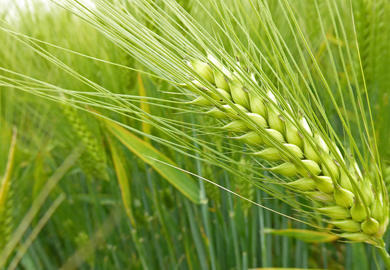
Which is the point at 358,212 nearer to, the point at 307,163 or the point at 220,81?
the point at 307,163

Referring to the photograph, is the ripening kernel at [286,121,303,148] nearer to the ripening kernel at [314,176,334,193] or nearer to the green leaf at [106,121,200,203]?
the ripening kernel at [314,176,334,193]

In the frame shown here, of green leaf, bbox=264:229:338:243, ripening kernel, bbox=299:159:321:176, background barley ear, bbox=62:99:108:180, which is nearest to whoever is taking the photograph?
ripening kernel, bbox=299:159:321:176

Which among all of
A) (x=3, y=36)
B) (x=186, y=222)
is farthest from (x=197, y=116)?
(x=3, y=36)

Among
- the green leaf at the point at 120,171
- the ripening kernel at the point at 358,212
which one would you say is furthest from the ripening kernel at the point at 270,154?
the green leaf at the point at 120,171

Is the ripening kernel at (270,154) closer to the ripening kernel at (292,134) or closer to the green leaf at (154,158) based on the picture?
the ripening kernel at (292,134)

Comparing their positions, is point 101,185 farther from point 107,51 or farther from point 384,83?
point 384,83

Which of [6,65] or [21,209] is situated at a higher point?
[6,65]

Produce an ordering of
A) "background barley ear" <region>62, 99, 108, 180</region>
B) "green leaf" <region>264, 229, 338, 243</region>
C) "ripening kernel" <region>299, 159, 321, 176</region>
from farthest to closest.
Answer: "background barley ear" <region>62, 99, 108, 180</region> < "green leaf" <region>264, 229, 338, 243</region> < "ripening kernel" <region>299, 159, 321, 176</region>

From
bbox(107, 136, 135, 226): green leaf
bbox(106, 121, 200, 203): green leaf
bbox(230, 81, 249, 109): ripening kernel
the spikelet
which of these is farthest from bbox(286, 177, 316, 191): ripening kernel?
bbox(107, 136, 135, 226): green leaf
